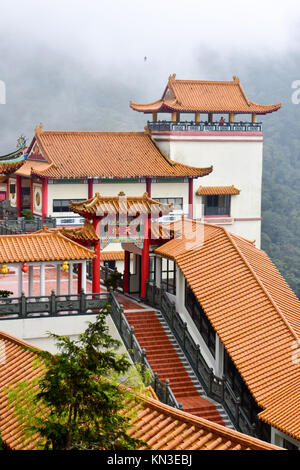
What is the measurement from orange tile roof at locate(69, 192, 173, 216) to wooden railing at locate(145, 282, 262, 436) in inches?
79.4

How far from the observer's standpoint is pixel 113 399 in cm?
1008

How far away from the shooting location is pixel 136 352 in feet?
62.0

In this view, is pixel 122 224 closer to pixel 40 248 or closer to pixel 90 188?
pixel 40 248

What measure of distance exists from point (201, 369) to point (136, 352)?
1.54m

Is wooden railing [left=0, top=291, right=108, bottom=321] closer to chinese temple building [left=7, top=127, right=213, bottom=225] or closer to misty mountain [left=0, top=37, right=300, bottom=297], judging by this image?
chinese temple building [left=7, top=127, right=213, bottom=225]

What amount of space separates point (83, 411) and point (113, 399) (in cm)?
40

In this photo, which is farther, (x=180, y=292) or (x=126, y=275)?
(x=126, y=275)

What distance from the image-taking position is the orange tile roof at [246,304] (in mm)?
16391

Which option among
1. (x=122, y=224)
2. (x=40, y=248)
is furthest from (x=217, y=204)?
(x=40, y=248)

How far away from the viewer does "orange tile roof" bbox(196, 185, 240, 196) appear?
42.8m

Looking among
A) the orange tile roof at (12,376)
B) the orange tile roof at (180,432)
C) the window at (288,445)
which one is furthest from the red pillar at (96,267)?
the orange tile roof at (180,432)

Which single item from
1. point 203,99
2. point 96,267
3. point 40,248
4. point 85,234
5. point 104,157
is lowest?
point 96,267

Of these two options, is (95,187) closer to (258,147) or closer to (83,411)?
(258,147)
